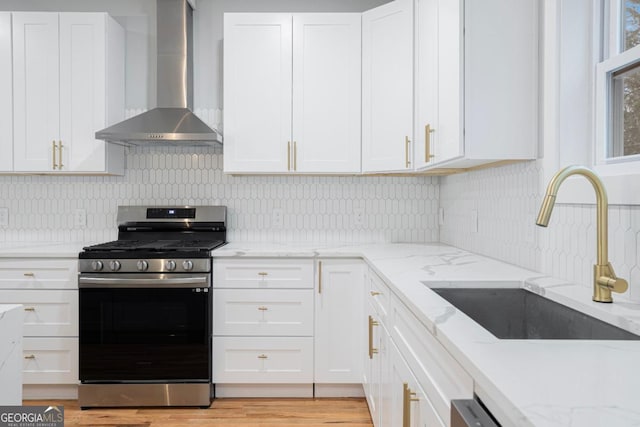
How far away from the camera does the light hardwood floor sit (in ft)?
8.68

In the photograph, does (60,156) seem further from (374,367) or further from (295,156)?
(374,367)

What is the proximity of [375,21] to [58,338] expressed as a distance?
2.69 m

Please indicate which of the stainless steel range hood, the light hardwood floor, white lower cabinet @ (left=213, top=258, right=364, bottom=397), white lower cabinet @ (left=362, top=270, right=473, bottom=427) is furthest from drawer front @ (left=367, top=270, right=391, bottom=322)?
the stainless steel range hood

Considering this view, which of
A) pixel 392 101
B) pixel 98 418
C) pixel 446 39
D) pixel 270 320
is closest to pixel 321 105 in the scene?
pixel 392 101

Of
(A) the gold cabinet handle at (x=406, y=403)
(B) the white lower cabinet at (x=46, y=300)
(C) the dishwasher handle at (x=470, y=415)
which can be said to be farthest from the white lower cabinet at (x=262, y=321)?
(C) the dishwasher handle at (x=470, y=415)

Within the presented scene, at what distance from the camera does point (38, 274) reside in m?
2.87

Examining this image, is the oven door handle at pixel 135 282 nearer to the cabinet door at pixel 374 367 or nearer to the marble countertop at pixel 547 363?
the cabinet door at pixel 374 367

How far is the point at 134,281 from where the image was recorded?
9.19 feet

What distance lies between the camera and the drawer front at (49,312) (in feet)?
9.42

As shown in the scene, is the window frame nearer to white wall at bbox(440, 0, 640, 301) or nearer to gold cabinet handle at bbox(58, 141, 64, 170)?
white wall at bbox(440, 0, 640, 301)

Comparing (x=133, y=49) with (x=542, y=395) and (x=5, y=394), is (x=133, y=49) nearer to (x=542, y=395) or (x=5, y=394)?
(x=5, y=394)

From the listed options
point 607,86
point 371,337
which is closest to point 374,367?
point 371,337

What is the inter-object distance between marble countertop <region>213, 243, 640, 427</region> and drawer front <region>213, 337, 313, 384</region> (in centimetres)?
135

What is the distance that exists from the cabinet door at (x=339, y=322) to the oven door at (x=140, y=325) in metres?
0.68
